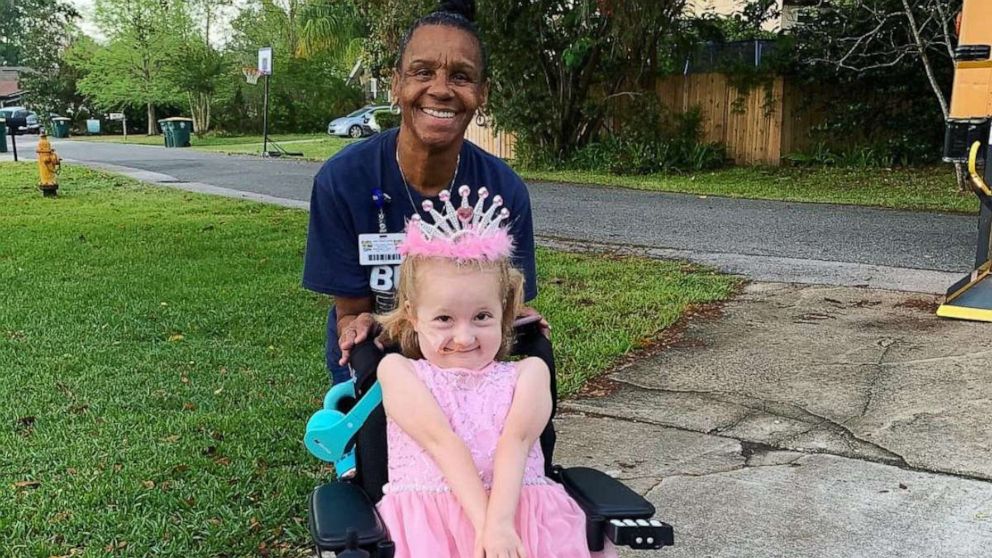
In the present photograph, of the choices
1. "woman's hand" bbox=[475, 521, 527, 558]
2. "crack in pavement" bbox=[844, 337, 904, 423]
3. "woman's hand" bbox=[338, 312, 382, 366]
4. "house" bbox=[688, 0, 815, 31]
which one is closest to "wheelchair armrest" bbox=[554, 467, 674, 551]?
"woman's hand" bbox=[475, 521, 527, 558]

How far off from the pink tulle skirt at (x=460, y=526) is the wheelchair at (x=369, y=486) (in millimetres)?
36

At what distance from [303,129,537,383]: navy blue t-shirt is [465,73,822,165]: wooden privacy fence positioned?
14.6m

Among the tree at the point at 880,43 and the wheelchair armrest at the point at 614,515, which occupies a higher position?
the tree at the point at 880,43

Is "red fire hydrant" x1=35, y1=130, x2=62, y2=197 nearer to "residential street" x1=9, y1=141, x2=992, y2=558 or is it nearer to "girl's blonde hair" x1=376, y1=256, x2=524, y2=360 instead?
"residential street" x1=9, y1=141, x2=992, y2=558

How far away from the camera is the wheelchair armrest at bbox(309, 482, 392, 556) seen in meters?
1.78

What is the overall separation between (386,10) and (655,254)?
30.7ft

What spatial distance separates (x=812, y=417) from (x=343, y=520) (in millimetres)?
2731

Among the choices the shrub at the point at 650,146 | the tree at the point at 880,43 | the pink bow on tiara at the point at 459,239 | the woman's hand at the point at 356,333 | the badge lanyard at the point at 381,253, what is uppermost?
the tree at the point at 880,43

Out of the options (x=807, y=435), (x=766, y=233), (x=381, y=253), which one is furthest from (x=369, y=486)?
(x=766, y=233)

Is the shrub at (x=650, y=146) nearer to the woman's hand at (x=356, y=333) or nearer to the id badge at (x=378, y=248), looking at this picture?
the id badge at (x=378, y=248)

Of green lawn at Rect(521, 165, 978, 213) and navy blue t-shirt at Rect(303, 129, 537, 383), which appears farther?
green lawn at Rect(521, 165, 978, 213)

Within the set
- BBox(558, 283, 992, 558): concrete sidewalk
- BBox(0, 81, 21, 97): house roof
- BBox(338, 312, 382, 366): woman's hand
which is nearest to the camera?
BBox(338, 312, 382, 366): woman's hand

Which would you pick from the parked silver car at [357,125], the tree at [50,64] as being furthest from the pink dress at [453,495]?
the tree at [50,64]

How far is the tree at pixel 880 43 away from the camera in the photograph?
1413 cm
